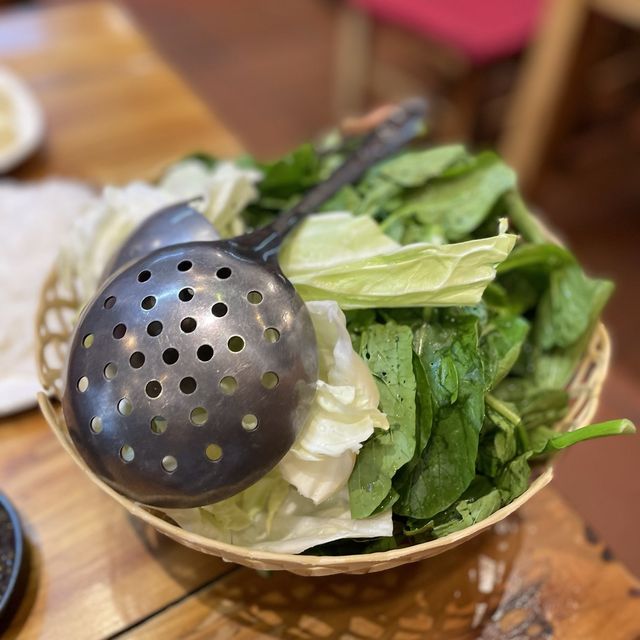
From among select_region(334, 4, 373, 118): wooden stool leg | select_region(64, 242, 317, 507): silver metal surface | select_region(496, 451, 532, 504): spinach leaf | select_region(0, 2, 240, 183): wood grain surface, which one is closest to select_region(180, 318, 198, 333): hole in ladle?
select_region(64, 242, 317, 507): silver metal surface

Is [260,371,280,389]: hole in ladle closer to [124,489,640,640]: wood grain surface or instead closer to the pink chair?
[124,489,640,640]: wood grain surface

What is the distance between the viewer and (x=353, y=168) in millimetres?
896

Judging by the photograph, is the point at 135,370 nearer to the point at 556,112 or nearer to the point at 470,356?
the point at 470,356

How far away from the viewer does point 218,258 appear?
0.64 meters

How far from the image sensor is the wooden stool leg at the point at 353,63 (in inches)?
93.2

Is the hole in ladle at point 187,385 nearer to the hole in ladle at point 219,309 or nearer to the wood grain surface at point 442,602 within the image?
the hole in ladle at point 219,309

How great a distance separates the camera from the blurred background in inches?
59.4

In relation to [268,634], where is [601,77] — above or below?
above

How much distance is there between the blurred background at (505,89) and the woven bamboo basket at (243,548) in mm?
319

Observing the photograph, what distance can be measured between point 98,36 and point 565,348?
124 cm

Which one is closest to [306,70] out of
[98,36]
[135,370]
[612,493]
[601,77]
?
[601,77]

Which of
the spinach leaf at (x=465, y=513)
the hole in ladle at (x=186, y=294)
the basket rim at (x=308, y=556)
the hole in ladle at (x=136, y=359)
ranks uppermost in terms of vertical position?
the hole in ladle at (x=186, y=294)

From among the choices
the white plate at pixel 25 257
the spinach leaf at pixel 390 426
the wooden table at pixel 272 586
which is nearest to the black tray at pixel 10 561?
the wooden table at pixel 272 586

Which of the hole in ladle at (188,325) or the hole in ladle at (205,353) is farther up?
the hole in ladle at (188,325)
